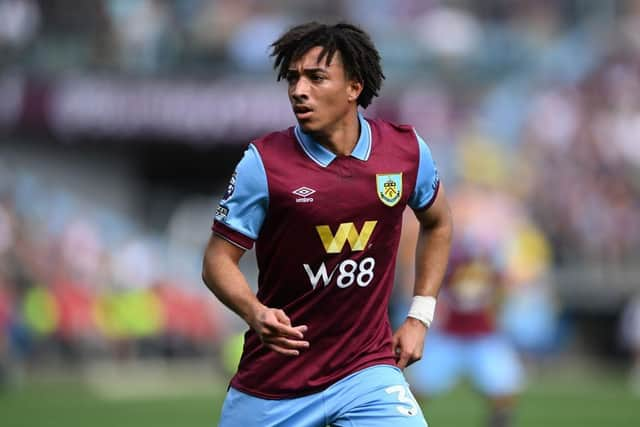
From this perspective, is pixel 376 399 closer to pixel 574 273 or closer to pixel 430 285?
pixel 430 285

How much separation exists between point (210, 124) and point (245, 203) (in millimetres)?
18312

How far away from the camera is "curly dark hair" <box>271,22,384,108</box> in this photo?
618 centimetres

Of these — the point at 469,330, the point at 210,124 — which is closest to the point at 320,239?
the point at 469,330

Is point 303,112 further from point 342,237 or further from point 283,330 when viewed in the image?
point 283,330

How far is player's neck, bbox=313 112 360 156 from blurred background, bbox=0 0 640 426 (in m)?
12.5

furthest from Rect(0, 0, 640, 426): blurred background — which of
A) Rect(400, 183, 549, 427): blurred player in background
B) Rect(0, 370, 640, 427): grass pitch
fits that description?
Rect(400, 183, 549, 427): blurred player in background

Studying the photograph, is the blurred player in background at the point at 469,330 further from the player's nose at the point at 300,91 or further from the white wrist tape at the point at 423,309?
the player's nose at the point at 300,91

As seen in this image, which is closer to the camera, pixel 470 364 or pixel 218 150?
pixel 470 364

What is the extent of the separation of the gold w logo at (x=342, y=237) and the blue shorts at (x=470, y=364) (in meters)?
5.46

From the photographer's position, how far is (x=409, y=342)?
21.4 feet

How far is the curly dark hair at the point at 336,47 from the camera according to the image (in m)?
6.18

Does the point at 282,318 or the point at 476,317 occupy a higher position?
the point at 476,317

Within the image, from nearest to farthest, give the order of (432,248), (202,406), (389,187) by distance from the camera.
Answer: (389,187)
(432,248)
(202,406)

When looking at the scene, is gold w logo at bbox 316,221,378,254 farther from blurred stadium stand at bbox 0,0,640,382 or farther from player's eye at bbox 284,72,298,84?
blurred stadium stand at bbox 0,0,640,382
